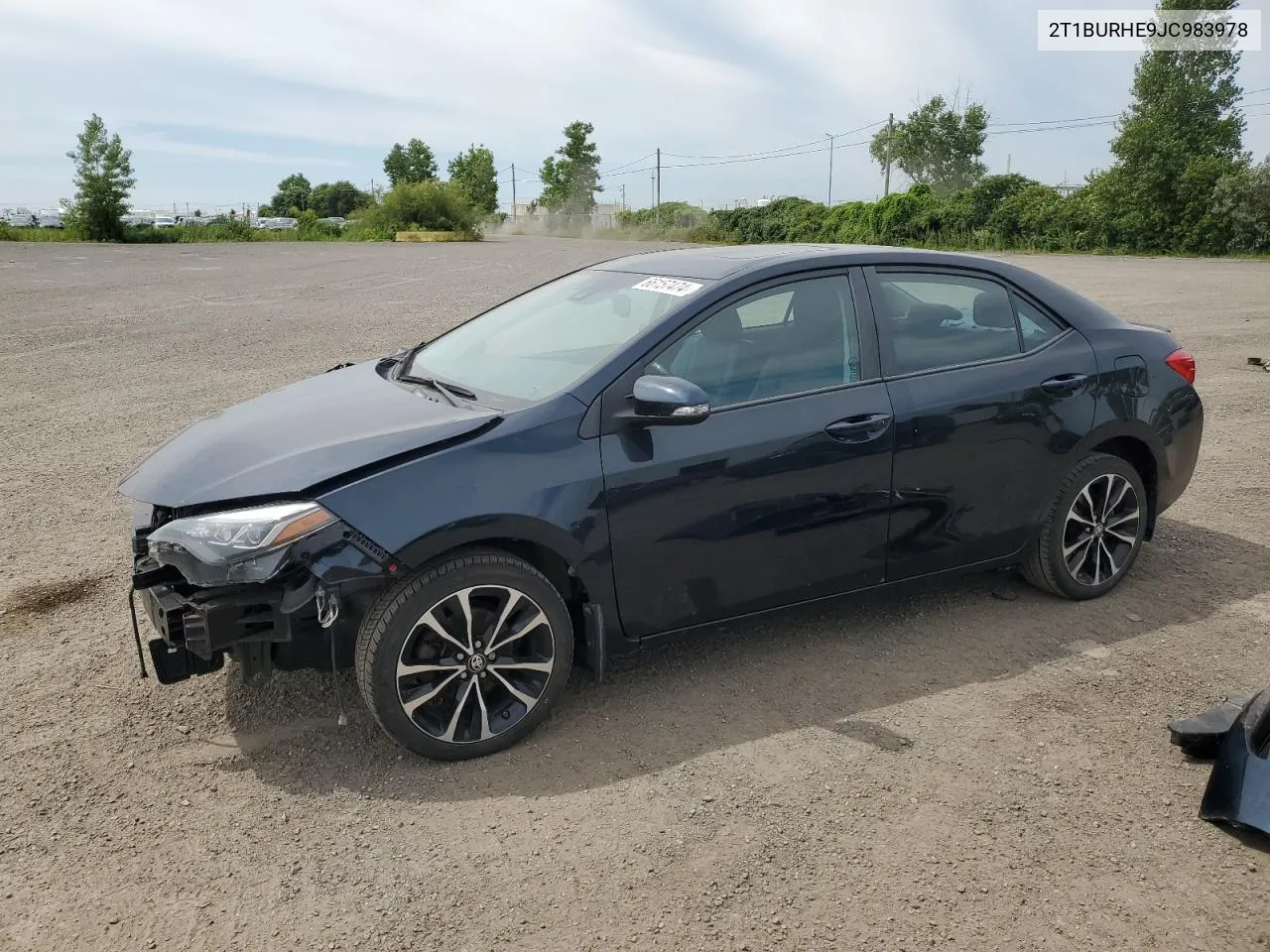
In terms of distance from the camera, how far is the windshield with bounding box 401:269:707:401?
399 centimetres

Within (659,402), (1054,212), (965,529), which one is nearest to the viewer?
(659,402)

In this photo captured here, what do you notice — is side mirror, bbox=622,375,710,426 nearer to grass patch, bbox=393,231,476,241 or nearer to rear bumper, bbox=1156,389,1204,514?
rear bumper, bbox=1156,389,1204,514

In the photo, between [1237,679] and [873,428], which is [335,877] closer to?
[873,428]

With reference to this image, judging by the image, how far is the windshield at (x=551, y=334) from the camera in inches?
157

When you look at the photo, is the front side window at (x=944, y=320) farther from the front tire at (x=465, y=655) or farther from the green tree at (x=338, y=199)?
the green tree at (x=338, y=199)

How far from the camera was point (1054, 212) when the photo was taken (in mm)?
41688

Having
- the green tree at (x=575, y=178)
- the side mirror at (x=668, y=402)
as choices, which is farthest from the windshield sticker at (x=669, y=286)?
the green tree at (x=575, y=178)

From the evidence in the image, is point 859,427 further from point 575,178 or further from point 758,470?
point 575,178

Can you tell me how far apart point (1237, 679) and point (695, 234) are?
73.6m

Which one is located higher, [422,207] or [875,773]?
[422,207]

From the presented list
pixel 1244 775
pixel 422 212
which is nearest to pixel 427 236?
pixel 422 212

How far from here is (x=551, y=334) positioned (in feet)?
14.4

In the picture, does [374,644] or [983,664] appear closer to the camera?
[374,644]

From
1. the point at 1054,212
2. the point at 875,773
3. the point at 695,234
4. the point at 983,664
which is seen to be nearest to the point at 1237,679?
the point at 983,664
